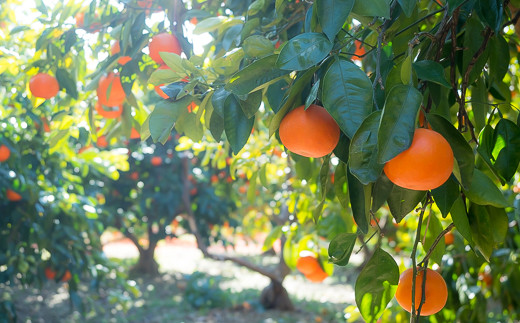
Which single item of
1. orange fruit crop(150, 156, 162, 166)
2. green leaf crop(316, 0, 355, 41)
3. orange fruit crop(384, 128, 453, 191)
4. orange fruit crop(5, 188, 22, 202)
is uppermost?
orange fruit crop(150, 156, 162, 166)

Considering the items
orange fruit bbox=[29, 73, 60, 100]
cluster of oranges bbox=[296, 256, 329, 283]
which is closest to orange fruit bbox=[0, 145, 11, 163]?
orange fruit bbox=[29, 73, 60, 100]

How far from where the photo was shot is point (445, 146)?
51 cm

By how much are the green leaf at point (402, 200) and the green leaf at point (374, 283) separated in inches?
2.7

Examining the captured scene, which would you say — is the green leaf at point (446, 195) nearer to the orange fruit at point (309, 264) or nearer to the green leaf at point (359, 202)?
the green leaf at point (359, 202)

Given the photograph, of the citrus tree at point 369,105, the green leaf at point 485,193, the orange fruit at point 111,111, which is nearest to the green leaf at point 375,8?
the citrus tree at point 369,105

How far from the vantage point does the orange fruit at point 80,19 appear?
137 cm

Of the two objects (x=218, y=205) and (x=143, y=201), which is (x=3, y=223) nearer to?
(x=143, y=201)

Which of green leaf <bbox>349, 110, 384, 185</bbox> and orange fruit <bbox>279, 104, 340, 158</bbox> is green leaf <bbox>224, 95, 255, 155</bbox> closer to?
orange fruit <bbox>279, 104, 340, 158</bbox>

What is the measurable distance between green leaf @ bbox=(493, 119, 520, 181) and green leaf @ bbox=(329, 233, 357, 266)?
0.24 metres

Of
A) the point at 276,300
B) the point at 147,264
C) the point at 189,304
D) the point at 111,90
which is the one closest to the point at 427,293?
the point at 111,90

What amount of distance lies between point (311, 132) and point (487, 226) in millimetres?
298

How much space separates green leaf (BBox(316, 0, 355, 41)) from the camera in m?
0.59

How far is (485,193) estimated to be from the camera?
60cm

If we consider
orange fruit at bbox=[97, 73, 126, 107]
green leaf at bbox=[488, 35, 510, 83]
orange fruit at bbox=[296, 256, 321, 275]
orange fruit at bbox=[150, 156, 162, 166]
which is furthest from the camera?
orange fruit at bbox=[150, 156, 162, 166]
